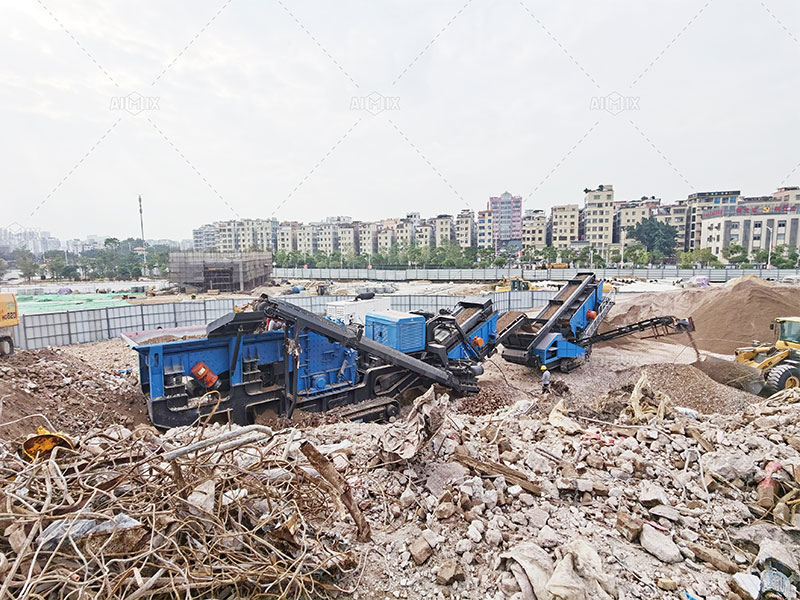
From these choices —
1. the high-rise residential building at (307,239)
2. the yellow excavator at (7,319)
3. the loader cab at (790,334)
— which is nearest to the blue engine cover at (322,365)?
the yellow excavator at (7,319)

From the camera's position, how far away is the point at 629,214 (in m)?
78.4

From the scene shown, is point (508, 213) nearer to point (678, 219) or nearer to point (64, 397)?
point (678, 219)

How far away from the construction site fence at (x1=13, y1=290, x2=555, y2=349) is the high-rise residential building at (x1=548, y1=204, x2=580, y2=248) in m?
63.5

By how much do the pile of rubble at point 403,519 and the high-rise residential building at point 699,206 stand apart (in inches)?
3111

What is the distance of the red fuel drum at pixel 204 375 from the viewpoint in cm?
678

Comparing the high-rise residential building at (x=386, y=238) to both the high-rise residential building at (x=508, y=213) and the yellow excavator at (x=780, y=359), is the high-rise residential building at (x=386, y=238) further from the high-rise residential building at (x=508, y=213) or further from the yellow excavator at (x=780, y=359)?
the yellow excavator at (x=780, y=359)

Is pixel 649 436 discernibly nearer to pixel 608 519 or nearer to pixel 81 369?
pixel 608 519

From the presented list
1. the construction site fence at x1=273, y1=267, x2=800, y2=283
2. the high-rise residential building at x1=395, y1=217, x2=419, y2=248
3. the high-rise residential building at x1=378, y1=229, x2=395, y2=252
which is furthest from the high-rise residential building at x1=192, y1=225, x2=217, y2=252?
the construction site fence at x1=273, y1=267, x2=800, y2=283

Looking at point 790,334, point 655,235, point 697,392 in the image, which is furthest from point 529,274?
point 655,235

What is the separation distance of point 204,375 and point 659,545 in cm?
605

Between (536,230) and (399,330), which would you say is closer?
(399,330)

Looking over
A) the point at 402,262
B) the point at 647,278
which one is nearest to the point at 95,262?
the point at 402,262

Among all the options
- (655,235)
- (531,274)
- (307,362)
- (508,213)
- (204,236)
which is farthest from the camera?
(204,236)

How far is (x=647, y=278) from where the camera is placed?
4162 centimetres
